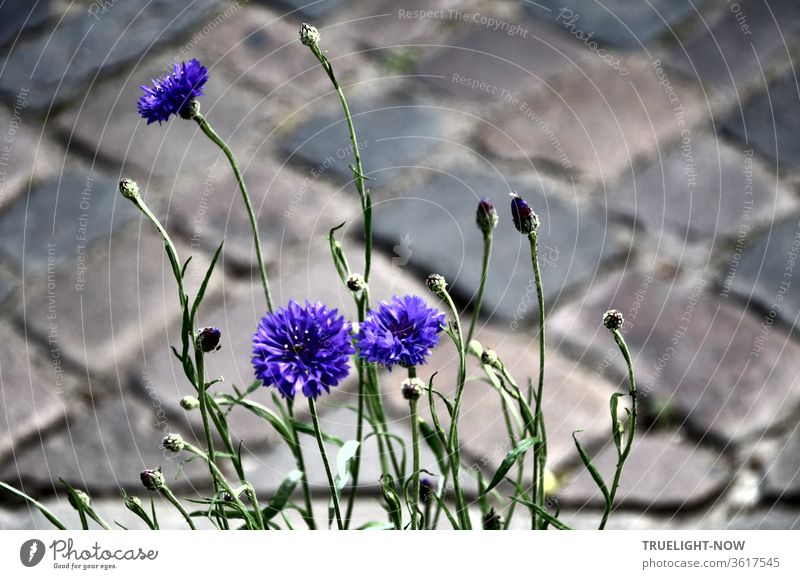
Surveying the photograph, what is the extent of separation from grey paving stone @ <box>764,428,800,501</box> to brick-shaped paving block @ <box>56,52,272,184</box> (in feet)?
0.97

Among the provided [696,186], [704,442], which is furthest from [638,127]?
[704,442]

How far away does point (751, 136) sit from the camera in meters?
0.47

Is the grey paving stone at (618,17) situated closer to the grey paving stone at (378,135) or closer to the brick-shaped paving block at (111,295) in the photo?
the grey paving stone at (378,135)

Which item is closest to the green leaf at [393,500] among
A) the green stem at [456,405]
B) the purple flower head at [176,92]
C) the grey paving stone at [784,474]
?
the green stem at [456,405]

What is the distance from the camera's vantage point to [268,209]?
57 centimetres

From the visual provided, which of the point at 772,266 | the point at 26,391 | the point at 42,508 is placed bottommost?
the point at 42,508

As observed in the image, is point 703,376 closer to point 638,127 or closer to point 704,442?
point 704,442

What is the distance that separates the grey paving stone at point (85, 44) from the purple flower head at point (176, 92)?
156 mm

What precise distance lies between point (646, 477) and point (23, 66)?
35 centimetres

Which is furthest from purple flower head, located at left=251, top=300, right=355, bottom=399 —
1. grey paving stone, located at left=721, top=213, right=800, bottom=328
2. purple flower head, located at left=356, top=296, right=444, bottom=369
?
grey paving stone, located at left=721, top=213, right=800, bottom=328

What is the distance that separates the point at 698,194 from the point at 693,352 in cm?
9

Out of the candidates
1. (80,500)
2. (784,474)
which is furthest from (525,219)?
(784,474)

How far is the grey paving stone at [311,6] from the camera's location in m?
0.45
